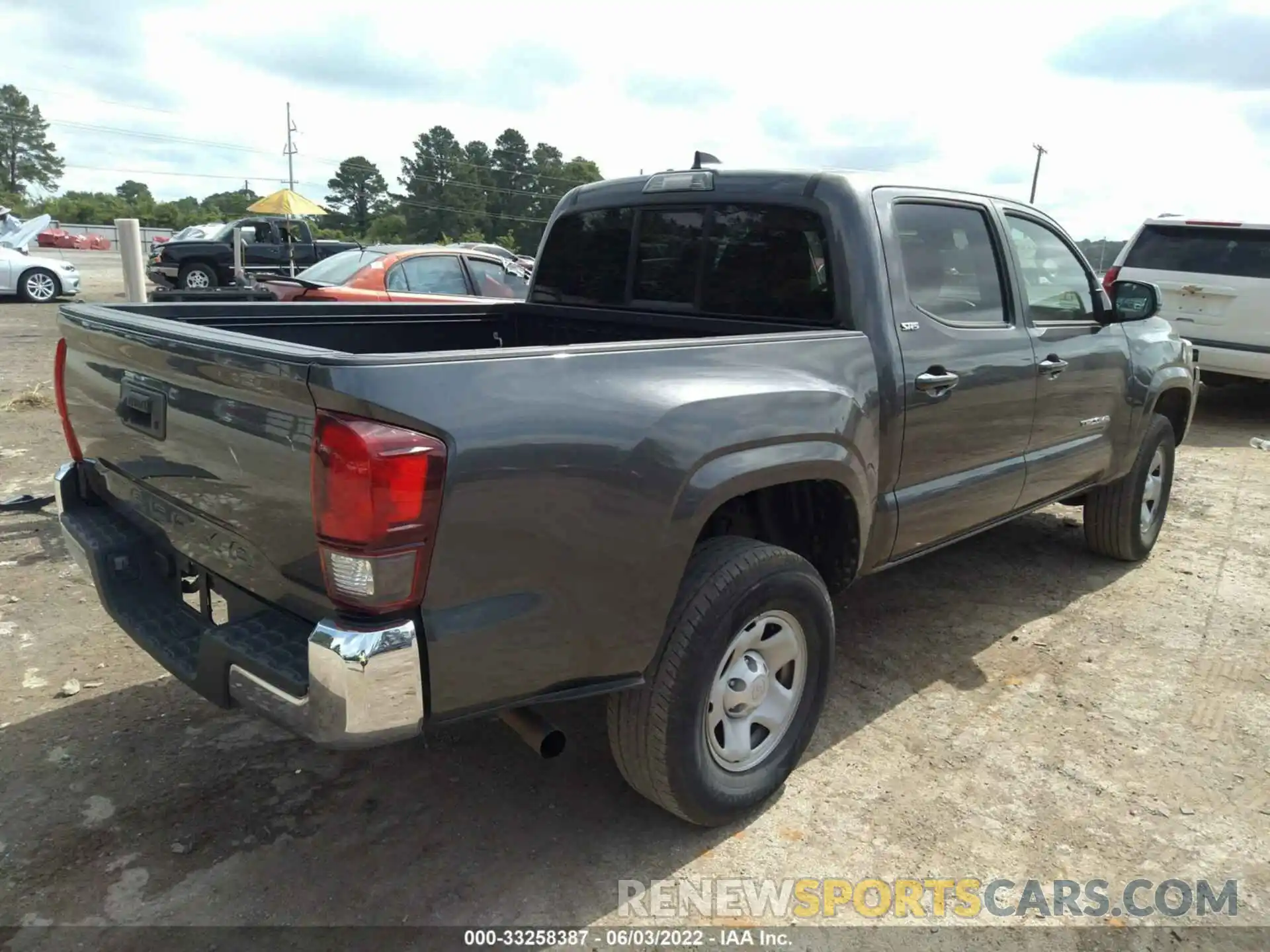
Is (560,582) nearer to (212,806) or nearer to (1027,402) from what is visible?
(212,806)

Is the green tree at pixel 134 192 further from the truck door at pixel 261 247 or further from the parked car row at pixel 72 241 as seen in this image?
the truck door at pixel 261 247

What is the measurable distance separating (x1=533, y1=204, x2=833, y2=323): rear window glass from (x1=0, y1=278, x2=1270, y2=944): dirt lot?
162cm

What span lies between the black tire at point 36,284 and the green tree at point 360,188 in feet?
263

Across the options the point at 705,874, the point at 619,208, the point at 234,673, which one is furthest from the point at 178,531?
the point at 619,208

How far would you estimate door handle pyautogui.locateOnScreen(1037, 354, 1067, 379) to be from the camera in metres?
3.93

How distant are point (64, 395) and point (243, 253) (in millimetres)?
18995

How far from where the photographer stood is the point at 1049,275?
422cm

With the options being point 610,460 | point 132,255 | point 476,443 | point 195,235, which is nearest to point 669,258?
point 610,460

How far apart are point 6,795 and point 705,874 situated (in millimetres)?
2221

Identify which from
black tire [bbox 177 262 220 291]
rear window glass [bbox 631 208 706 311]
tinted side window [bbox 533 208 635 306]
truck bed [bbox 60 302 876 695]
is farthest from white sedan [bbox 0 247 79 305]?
rear window glass [bbox 631 208 706 311]

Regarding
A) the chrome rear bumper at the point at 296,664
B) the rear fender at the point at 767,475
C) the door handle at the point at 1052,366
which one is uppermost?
the door handle at the point at 1052,366

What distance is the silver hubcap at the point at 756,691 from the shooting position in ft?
9.11

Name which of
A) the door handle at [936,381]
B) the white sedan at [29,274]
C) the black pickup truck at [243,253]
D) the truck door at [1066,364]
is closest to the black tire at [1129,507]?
the truck door at [1066,364]

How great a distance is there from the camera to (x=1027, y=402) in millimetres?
3863
